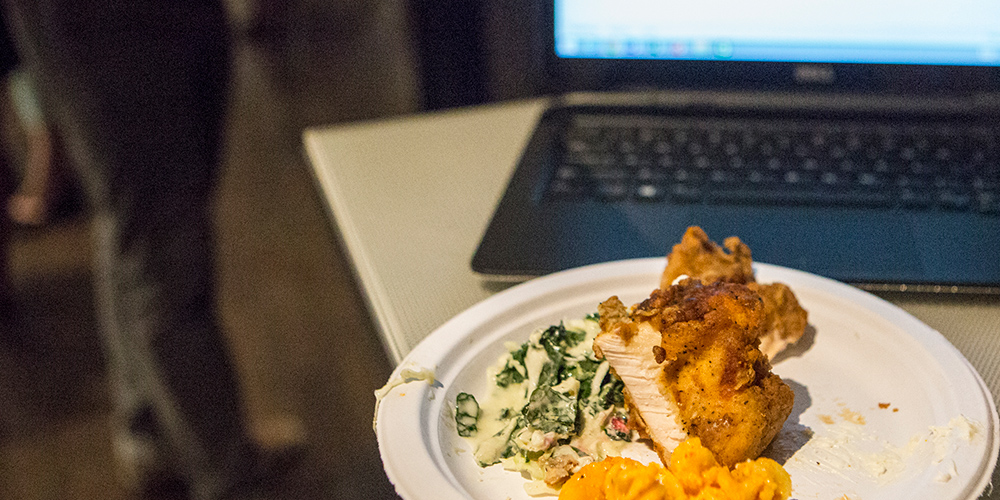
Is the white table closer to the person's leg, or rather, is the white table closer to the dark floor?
the dark floor

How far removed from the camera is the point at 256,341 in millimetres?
1688

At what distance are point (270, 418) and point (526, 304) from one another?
1.06 metres

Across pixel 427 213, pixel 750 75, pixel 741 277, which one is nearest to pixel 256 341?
pixel 427 213

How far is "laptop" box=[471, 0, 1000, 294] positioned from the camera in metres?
0.64

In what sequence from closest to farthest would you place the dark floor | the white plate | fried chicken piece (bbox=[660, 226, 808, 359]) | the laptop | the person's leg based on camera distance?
the white plate, fried chicken piece (bbox=[660, 226, 808, 359]), the laptop, the person's leg, the dark floor

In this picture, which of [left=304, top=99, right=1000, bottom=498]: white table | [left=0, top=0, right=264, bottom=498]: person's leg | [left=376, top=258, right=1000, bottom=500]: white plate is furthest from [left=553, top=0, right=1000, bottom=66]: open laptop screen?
[left=0, top=0, right=264, bottom=498]: person's leg

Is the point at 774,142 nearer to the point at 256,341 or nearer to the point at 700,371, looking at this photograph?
the point at 700,371

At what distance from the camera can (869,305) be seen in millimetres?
534

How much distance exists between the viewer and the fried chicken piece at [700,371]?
1.46 ft

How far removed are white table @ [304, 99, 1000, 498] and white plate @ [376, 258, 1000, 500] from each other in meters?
0.04

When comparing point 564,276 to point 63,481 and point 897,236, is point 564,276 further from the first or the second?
point 63,481

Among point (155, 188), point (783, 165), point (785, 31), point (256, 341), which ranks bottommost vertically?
point (256, 341)

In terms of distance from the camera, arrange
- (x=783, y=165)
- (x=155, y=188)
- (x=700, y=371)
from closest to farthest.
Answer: (x=700, y=371) < (x=783, y=165) < (x=155, y=188)

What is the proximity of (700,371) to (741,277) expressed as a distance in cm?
12
